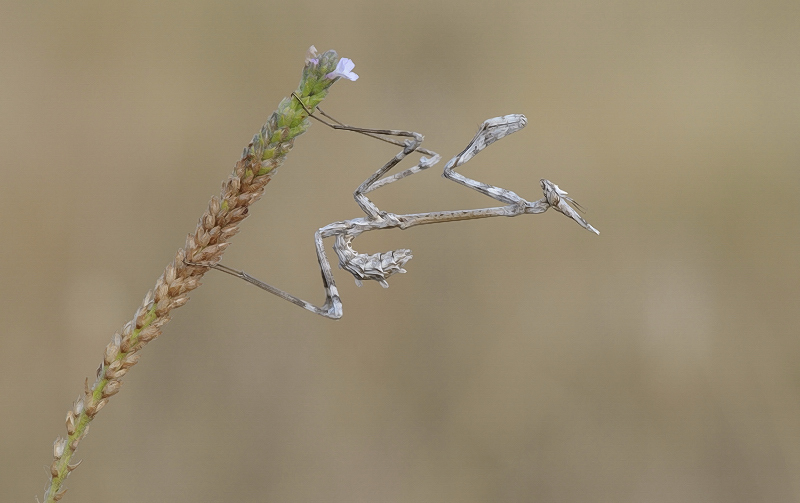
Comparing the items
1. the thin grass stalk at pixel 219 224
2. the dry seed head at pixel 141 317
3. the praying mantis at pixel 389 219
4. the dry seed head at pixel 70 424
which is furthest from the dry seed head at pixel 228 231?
the praying mantis at pixel 389 219

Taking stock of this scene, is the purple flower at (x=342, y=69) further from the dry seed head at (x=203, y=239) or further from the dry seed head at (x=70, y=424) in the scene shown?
the dry seed head at (x=70, y=424)

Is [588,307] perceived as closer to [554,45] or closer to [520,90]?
[520,90]

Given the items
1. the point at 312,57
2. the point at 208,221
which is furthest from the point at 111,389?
the point at 312,57

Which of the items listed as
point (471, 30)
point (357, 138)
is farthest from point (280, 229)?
point (471, 30)

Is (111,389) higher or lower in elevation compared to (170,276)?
lower

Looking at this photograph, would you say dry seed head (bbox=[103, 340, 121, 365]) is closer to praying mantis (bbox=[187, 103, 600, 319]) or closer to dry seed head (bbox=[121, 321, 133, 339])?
dry seed head (bbox=[121, 321, 133, 339])

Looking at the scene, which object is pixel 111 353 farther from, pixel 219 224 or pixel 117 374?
pixel 219 224

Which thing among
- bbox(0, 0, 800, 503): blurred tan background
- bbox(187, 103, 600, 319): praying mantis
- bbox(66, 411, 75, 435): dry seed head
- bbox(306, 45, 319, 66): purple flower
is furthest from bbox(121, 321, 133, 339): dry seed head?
bbox(0, 0, 800, 503): blurred tan background
